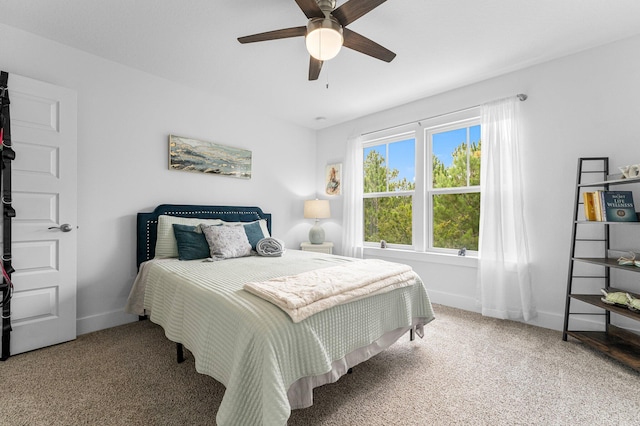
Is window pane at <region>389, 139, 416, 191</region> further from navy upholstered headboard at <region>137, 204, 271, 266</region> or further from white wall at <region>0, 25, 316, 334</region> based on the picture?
white wall at <region>0, 25, 316, 334</region>

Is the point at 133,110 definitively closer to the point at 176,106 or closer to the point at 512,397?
the point at 176,106

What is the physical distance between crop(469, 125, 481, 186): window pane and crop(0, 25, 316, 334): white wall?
3.02 m

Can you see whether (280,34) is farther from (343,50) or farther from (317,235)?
(317,235)

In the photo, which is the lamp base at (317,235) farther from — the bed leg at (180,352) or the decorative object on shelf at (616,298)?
the decorative object on shelf at (616,298)

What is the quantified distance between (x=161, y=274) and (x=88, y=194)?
1.17 meters

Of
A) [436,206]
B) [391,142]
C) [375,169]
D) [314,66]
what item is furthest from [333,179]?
[314,66]

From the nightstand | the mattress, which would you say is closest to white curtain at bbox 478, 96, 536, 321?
the mattress

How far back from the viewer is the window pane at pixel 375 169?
4.18 meters

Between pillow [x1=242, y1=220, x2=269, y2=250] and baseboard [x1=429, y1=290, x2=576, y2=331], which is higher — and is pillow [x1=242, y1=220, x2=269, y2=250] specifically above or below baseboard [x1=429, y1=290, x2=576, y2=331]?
above

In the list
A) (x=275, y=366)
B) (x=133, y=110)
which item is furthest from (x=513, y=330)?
(x=133, y=110)

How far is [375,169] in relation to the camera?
4281mm

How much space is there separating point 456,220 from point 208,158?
3.15 metres

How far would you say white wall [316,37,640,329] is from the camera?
93.8 inches

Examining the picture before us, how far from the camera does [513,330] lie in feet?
8.76
